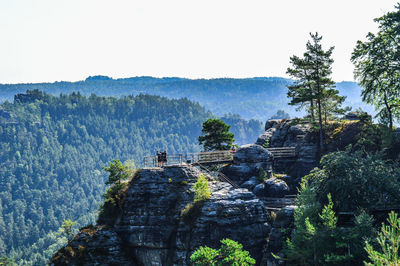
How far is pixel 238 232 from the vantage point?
36938mm

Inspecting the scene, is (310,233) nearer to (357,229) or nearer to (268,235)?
(357,229)

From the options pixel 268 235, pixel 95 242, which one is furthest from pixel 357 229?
pixel 95 242

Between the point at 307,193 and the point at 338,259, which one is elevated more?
the point at 307,193

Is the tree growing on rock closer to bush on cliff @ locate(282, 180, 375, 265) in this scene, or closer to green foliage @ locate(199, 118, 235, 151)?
green foliage @ locate(199, 118, 235, 151)

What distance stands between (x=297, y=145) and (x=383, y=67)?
14411 millimetres

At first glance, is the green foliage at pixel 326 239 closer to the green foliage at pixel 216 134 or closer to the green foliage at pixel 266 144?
the green foliage at pixel 266 144

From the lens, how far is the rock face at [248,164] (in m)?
48.3

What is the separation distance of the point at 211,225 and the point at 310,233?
12114mm

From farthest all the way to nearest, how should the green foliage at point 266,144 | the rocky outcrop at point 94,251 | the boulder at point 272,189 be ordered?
the green foliage at point 266,144, the boulder at point 272,189, the rocky outcrop at point 94,251

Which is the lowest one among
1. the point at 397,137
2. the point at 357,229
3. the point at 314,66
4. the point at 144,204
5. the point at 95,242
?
the point at 95,242

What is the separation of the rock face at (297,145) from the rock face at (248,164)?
3.69 m

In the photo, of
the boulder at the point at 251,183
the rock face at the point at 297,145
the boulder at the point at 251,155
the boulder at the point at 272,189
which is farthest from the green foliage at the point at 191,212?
the rock face at the point at 297,145

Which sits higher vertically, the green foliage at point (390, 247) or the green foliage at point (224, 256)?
the green foliage at point (390, 247)

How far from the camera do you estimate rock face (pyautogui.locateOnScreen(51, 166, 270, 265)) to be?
122ft
